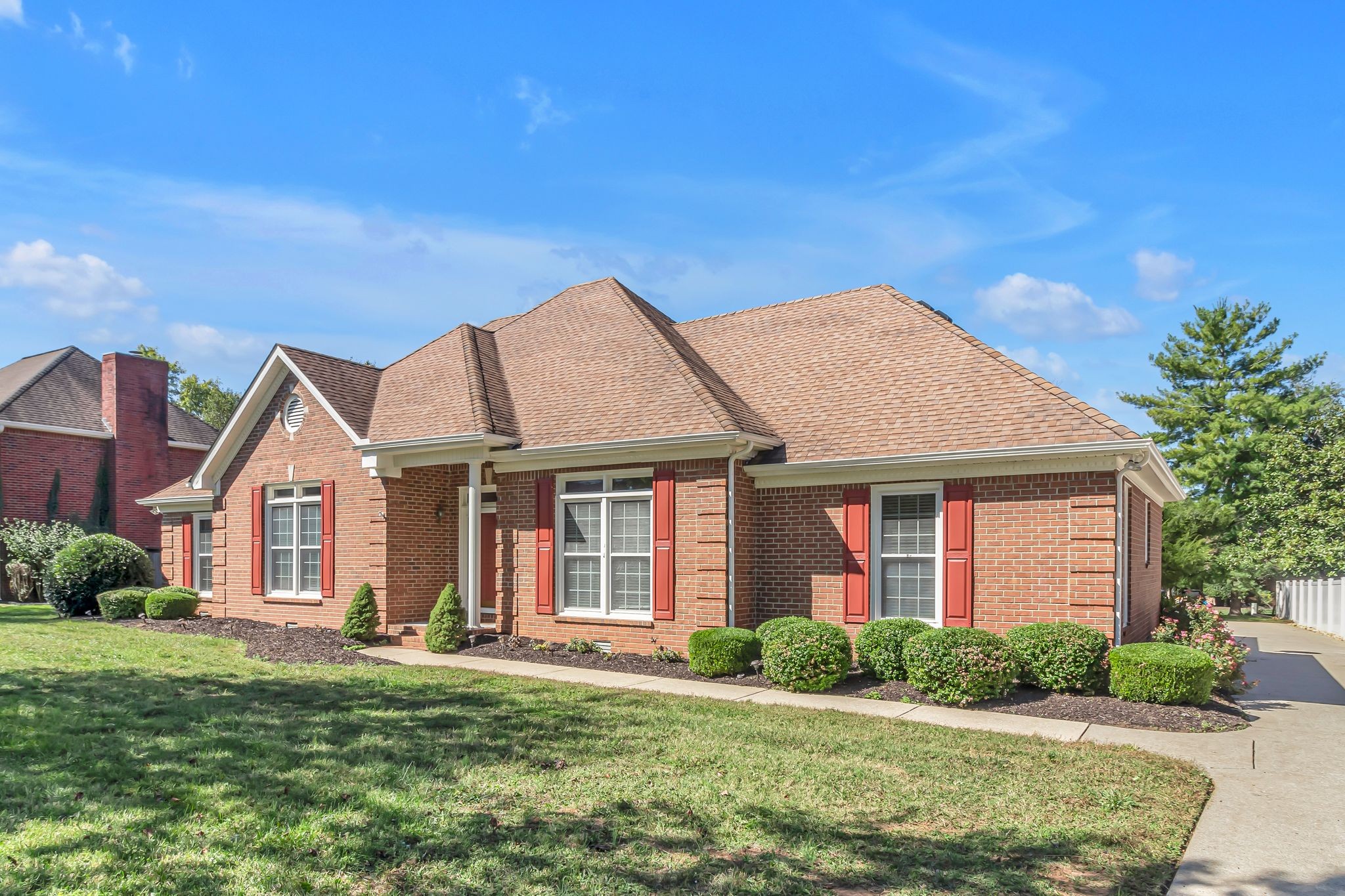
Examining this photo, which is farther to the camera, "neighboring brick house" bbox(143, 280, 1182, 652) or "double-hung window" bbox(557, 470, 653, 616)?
"double-hung window" bbox(557, 470, 653, 616)

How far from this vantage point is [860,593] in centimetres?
1222

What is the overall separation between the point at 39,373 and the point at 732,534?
2778 cm

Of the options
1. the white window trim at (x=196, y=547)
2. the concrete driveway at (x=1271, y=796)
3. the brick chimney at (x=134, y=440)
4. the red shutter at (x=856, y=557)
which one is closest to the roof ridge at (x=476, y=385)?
the red shutter at (x=856, y=557)

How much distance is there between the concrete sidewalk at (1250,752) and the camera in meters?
5.12

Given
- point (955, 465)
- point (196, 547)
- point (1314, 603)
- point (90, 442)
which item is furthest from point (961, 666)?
point (90, 442)

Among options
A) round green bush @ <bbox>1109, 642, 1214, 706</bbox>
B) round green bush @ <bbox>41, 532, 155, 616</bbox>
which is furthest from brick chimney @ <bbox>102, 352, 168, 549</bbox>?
round green bush @ <bbox>1109, 642, 1214, 706</bbox>

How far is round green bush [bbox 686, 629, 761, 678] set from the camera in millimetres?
11695

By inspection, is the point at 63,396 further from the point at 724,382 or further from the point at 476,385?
the point at 724,382

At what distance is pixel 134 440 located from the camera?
93.7 ft

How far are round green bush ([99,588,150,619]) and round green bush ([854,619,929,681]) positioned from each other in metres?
17.2

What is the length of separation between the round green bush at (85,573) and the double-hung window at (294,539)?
604 centimetres

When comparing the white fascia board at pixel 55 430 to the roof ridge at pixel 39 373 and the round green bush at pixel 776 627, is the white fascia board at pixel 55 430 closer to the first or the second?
the roof ridge at pixel 39 373

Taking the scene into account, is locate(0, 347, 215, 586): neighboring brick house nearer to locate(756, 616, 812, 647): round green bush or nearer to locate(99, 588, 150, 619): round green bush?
locate(99, 588, 150, 619): round green bush

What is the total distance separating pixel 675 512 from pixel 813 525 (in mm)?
2090
